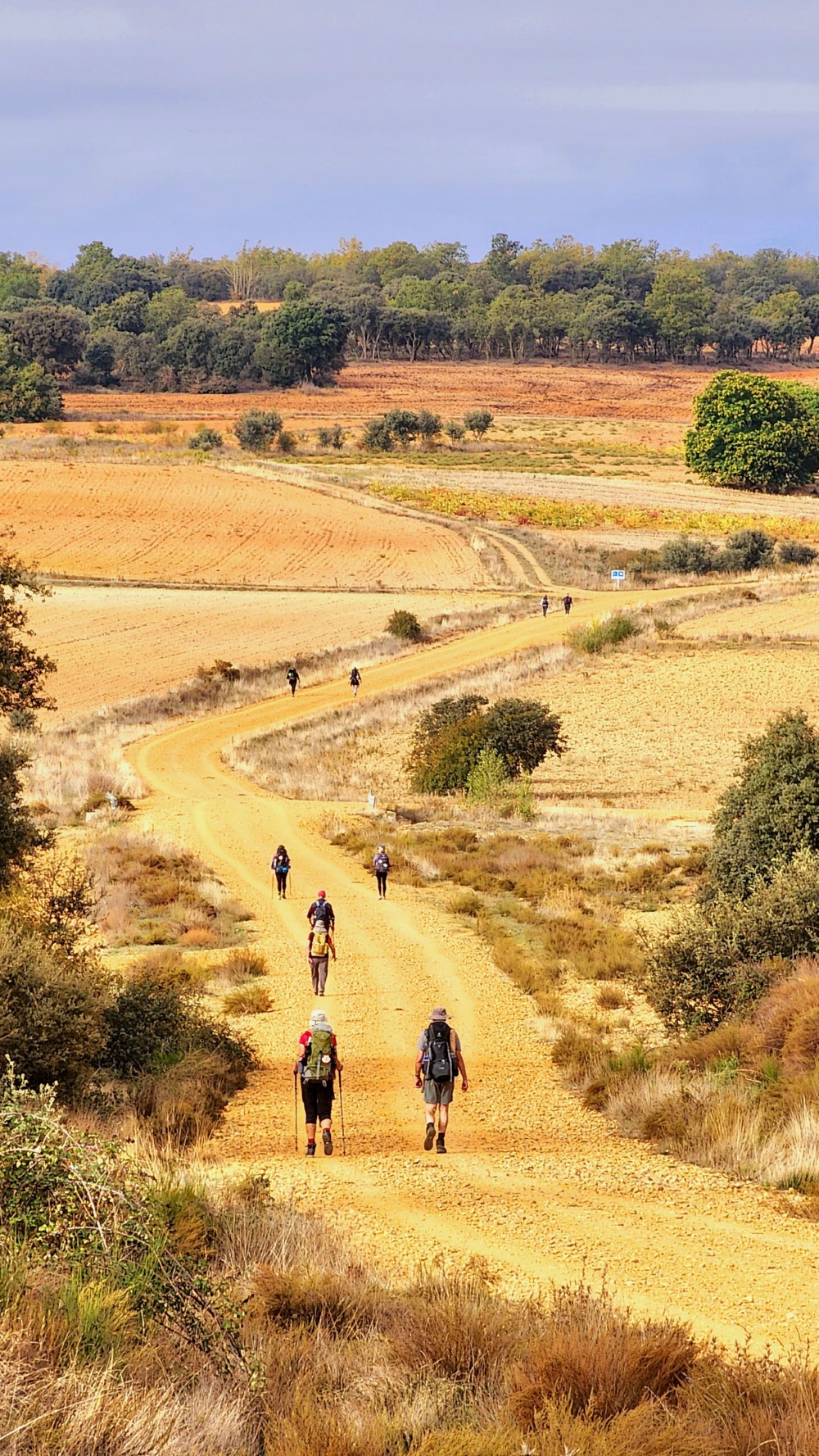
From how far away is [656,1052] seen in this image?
15.4 meters

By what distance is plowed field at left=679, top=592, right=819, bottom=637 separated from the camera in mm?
60844

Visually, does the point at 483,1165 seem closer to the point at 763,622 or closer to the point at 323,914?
the point at 323,914

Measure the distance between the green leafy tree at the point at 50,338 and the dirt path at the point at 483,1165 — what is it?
147729mm

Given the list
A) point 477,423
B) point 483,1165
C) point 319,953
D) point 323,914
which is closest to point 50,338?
point 477,423

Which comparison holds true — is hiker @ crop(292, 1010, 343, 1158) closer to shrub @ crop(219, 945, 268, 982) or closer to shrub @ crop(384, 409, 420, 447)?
shrub @ crop(219, 945, 268, 982)

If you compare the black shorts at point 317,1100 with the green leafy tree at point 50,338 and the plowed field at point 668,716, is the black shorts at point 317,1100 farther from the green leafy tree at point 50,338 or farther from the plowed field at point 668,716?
the green leafy tree at point 50,338

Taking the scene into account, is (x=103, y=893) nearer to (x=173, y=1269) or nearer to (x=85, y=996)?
(x=85, y=996)

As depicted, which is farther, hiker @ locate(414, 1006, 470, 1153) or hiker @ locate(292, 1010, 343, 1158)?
hiker @ locate(414, 1006, 470, 1153)

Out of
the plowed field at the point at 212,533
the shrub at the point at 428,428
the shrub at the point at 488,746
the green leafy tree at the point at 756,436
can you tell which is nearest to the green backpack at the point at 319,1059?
the shrub at the point at 488,746

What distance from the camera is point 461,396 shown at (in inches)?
6624

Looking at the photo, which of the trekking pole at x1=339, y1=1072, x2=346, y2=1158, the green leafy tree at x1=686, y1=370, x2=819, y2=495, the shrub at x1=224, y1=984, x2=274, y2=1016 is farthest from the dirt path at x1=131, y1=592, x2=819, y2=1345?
the green leafy tree at x1=686, y1=370, x2=819, y2=495

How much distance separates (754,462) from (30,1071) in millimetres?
108121

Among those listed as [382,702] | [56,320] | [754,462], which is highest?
[56,320]

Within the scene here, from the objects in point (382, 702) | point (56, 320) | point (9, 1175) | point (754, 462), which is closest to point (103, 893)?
point (9, 1175)
